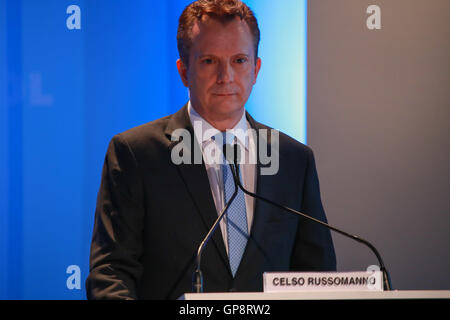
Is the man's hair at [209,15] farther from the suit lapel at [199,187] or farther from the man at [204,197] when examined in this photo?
the suit lapel at [199,187]

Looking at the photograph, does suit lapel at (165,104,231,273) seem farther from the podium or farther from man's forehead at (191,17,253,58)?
the podium

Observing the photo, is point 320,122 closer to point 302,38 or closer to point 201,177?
point 302,38

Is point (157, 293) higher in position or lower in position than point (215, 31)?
lower

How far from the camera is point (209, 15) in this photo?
1.77 m

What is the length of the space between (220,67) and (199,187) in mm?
390

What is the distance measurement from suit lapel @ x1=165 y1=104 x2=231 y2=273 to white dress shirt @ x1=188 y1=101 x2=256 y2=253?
0.10 ft

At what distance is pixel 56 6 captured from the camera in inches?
89.5

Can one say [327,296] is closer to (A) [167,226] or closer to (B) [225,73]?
(A) [167,226]

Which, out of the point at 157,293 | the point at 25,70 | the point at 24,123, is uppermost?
the point at 25,70

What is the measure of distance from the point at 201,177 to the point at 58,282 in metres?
0.93

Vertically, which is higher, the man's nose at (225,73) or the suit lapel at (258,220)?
the man's nose at (225,73)

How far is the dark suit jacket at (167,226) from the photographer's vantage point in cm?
160

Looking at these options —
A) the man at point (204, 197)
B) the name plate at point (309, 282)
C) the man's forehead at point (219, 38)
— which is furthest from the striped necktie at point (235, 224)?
the name plate at point (309, 282)
